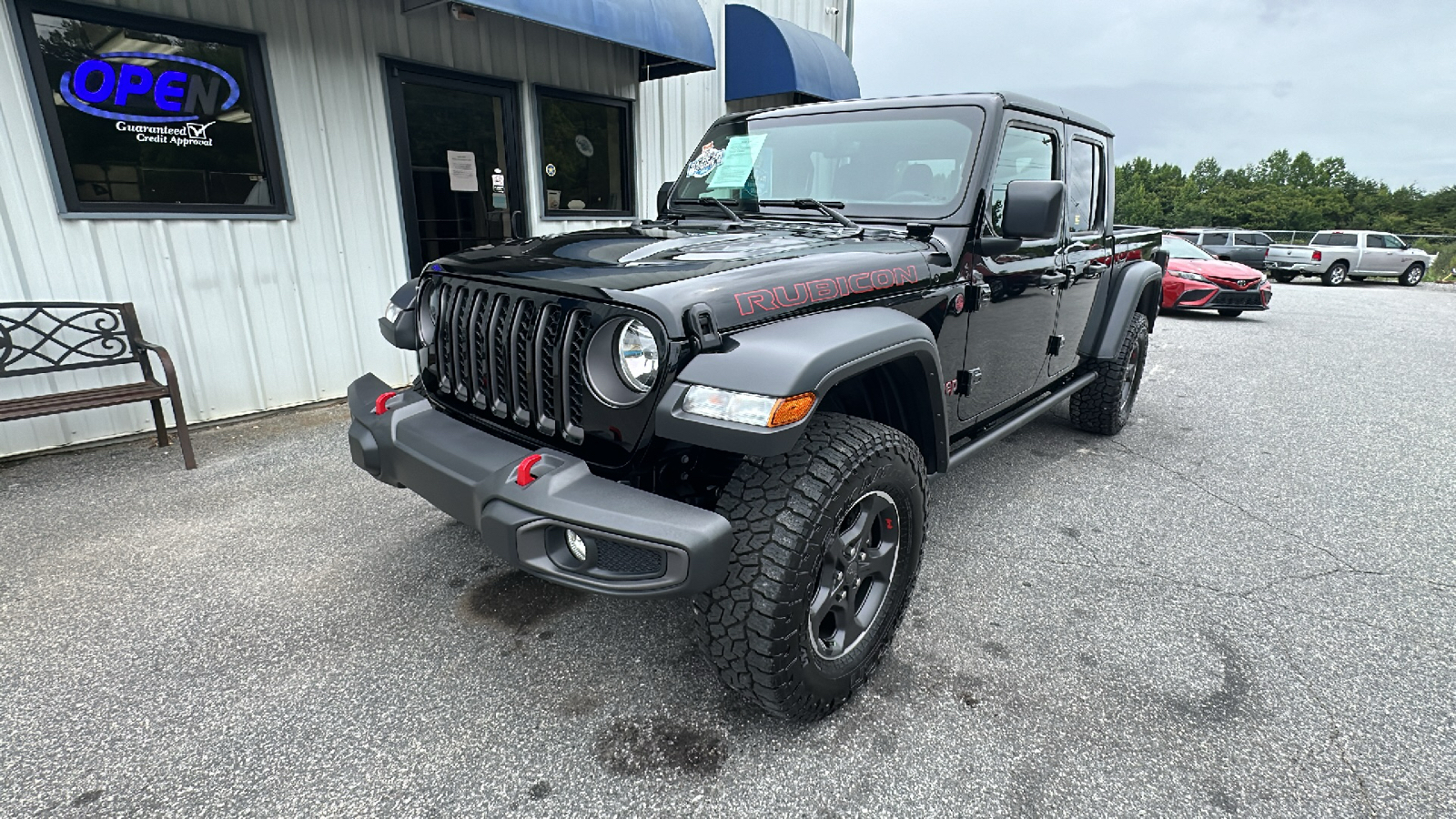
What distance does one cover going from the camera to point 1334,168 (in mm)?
81688

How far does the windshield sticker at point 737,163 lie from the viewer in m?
3.16

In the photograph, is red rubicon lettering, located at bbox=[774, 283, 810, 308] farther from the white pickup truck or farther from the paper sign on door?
the white pickup truck

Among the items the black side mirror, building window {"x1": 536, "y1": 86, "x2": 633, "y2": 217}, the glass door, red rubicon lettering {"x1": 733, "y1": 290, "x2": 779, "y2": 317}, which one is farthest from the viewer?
building window {"x1": 536, "y1": 86, "x2": 633, "y2": 217}

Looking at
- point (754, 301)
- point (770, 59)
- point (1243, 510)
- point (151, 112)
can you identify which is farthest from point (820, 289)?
point (770, 59)

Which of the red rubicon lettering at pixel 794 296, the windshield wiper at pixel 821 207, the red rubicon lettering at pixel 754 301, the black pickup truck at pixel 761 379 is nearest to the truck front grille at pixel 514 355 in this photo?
the black pickup truck at pixel 761 379

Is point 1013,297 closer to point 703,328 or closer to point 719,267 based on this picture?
point 719,267

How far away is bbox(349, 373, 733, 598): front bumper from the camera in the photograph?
1.62m

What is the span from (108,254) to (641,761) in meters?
4.53

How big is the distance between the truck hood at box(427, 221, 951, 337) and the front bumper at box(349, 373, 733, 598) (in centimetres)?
44

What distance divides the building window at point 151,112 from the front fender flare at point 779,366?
4.42m

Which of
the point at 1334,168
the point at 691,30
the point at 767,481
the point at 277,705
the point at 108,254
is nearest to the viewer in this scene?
the point at 767,481

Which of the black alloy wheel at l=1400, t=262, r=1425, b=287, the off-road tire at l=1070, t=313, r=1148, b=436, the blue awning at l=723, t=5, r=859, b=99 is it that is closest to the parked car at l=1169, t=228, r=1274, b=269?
the black alloy wheel at l=1400, t=262, r=1425, b=287

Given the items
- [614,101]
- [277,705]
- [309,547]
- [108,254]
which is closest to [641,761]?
[277,705]

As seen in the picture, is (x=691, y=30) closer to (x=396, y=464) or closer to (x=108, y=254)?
(x=108, y=254)
